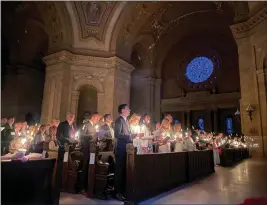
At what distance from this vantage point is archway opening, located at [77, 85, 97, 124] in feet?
46.8

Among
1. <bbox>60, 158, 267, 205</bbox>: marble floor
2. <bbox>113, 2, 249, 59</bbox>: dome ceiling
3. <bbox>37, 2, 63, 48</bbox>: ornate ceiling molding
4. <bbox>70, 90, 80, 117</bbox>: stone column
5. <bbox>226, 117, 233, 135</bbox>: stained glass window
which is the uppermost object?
<bbox>113, 2, 249, 59</bbox>: dome ceiling

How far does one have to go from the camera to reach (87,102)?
14.4m

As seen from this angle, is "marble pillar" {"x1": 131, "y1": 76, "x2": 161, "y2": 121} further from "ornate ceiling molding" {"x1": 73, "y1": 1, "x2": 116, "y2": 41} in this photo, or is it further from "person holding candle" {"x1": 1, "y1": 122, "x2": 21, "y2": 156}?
"person holding candle" {"x1": 1, "y1": 122, "x2": 21, "y2": 156}

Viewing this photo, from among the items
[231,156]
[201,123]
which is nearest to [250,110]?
[231,156]

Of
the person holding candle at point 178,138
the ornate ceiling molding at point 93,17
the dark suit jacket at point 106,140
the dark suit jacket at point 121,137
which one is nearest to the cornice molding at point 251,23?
the ornate ceiling molding at point 93,17

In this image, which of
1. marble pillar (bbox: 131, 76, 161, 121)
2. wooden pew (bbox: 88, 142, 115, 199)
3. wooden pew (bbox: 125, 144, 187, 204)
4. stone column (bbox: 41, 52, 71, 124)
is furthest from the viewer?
marble pillar (bbox: 131, 76, 161, 121)

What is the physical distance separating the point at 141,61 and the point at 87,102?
7.32 meters

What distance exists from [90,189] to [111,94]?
888 cm

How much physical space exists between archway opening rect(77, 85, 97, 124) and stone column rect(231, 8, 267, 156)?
28.8 ft

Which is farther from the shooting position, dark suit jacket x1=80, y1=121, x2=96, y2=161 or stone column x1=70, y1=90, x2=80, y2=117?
stone column x1=70, y1=90, x2=80, y2=117

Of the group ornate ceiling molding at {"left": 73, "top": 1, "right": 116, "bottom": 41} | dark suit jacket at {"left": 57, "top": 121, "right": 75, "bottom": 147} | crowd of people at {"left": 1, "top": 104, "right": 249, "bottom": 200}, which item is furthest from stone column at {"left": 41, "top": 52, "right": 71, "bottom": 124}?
dark suit jacket at {"left": 57, "top": 121, "right": 75, "bottom": 147}

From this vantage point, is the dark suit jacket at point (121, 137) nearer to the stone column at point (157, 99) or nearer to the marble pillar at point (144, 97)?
the marble pillar at point (144, 97)

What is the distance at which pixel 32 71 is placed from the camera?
55.6 feet

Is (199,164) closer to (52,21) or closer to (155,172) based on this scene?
(155,172)
